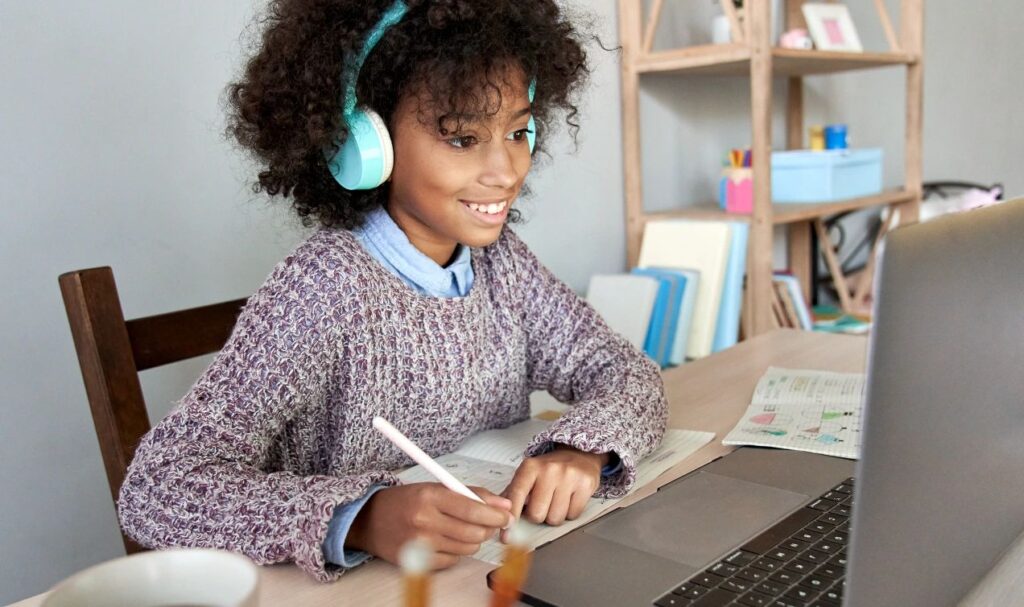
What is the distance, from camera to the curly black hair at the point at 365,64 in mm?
875

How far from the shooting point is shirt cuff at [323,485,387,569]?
66 cm

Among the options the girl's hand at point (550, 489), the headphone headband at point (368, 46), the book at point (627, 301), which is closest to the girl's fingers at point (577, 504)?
the girl's hand at point (550, 489)

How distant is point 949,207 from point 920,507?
100 inches

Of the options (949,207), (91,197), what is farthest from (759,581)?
(949,207)

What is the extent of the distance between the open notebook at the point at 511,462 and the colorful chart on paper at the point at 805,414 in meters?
0.06

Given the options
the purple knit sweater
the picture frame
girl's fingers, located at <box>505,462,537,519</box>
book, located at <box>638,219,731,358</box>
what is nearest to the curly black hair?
the purple knit sweater

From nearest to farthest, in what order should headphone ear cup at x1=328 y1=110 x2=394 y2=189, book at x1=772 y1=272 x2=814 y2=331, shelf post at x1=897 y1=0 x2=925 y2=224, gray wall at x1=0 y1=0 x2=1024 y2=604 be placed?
headphone ear cup at x1=328 y1=110 x2=394 y2=189
gray wall at x1=0 y1=0 x2=1024 y2=604
book at x1=772 y1=272 x2=814 y2=331
shelf post at x1=897 y1=0 x2=925 y2=224

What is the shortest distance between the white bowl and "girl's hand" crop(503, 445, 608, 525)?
359mm

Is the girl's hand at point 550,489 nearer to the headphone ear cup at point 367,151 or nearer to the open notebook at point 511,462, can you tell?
the open notebook at point 511,462

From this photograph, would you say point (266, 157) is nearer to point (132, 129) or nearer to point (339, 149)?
point (339, 149)

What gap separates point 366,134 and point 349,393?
0.25 m

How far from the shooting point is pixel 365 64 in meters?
0.89

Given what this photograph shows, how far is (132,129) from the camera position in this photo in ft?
4.18

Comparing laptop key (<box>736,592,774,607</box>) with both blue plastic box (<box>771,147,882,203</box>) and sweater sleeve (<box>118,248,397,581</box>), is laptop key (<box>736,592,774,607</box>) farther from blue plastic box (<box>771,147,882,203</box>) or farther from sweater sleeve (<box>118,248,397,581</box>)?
blue plastic box (<box>771,147,882,203</box>)
